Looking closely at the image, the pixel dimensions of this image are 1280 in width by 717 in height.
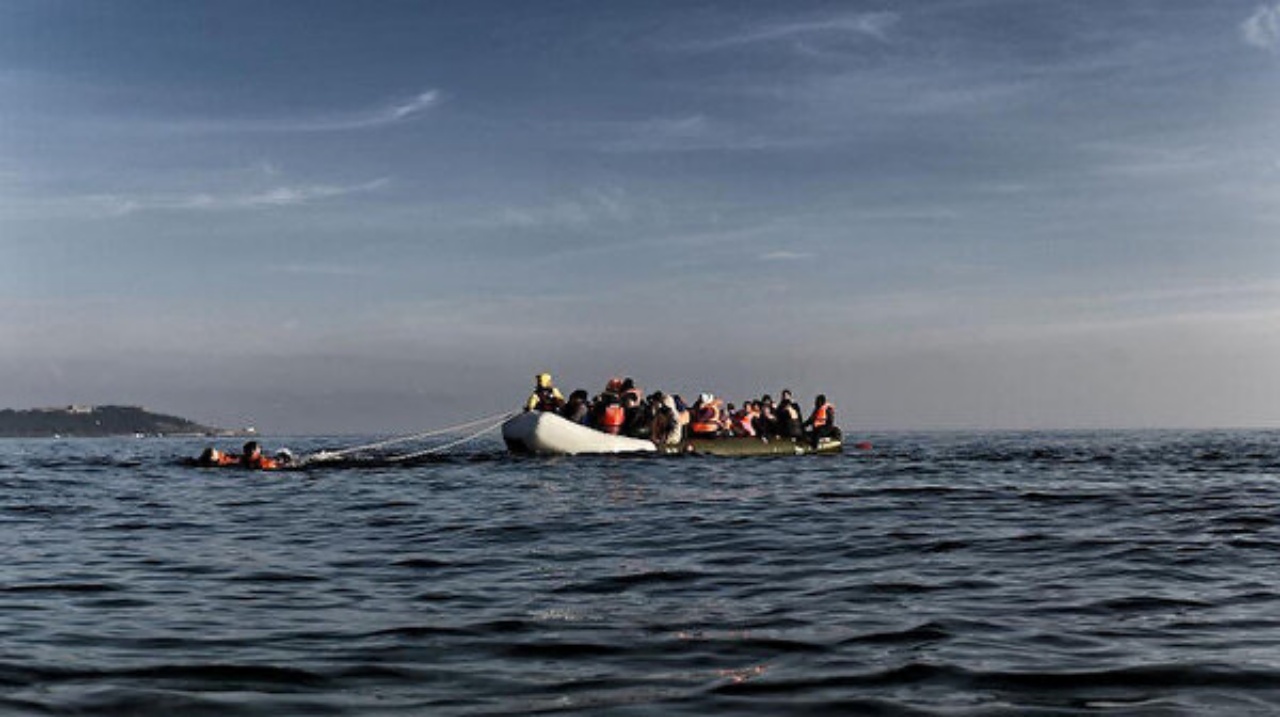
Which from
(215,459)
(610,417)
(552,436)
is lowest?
(215,459)

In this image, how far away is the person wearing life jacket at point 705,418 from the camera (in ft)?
123

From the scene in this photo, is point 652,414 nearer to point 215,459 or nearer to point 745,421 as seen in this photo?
point 745,421

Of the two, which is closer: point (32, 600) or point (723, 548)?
point (32, 600)

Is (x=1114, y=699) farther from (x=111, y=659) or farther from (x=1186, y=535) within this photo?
(x=1186, y=535)

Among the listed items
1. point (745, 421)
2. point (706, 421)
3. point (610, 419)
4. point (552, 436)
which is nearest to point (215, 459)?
point (552, 436)

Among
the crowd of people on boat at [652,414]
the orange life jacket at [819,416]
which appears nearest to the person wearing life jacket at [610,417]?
the crowd of people on boat at [652,414]

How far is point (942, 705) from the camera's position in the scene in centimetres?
551

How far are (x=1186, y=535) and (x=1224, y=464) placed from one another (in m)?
21.4

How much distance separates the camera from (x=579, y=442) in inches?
1315

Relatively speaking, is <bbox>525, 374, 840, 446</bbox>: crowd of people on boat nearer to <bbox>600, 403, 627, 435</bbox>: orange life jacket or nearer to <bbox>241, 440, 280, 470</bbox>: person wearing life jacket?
<bbox>600, 403, 627, 435</bbox>: orange life jacket

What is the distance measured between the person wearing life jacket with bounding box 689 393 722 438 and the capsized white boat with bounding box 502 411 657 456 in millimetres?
4038

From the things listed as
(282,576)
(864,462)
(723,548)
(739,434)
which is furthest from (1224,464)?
(282,576)

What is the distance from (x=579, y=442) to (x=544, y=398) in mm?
3689

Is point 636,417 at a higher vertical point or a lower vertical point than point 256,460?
higher
